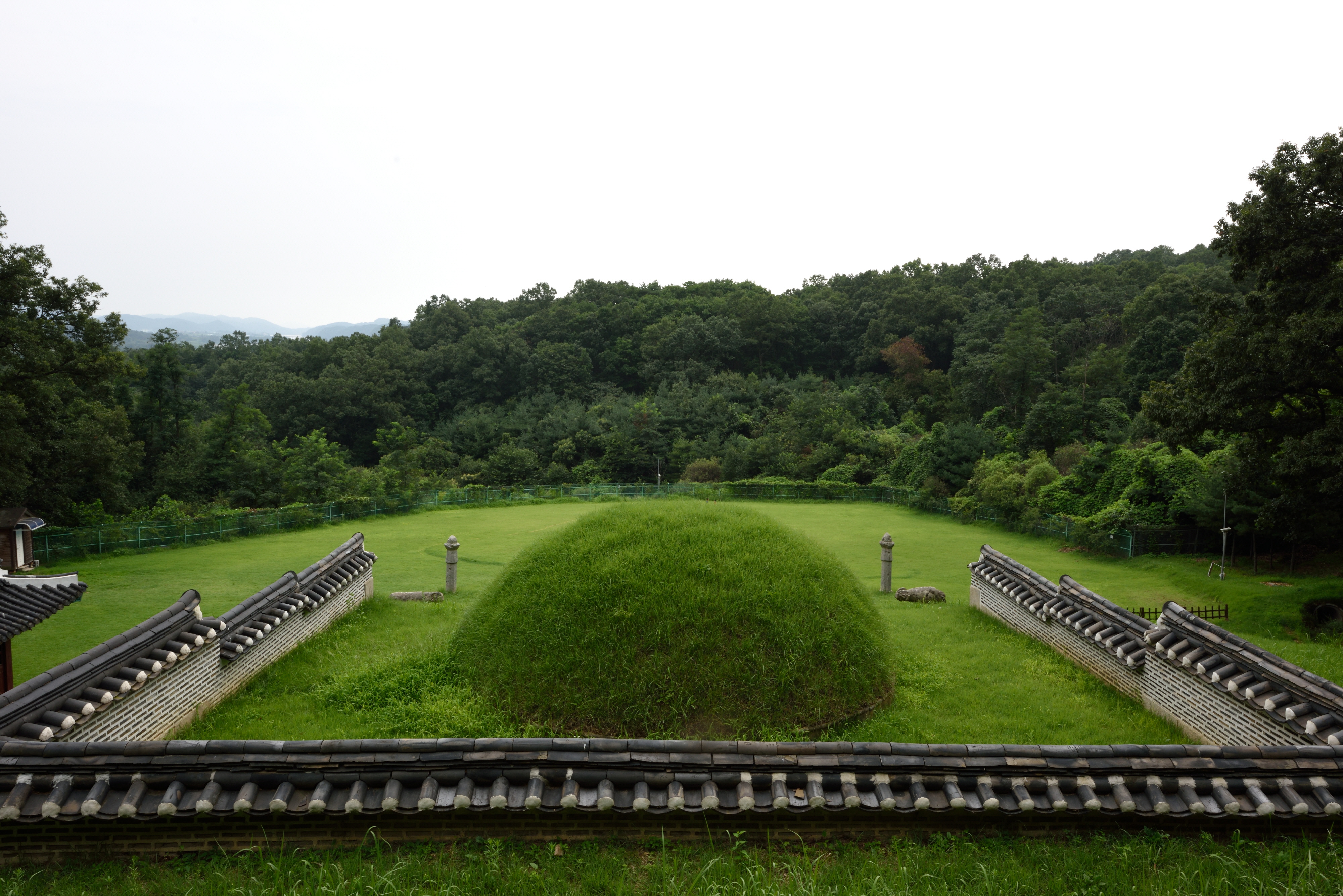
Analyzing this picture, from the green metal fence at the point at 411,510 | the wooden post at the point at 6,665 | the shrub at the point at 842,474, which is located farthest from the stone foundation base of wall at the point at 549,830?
→ the shrub at the point at 842,474

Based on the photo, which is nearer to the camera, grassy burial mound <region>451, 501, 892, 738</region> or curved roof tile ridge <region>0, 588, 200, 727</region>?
curved roof tile ridge <region>0, 588, 200, 727</region>

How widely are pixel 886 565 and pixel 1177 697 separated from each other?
8.20m

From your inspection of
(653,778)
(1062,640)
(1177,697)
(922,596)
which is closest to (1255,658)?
(1177,697)

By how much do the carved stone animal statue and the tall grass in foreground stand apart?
9.87 meters

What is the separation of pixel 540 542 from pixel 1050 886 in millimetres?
6405

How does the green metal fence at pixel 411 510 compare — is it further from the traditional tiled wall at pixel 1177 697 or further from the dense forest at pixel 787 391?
the traditional tiled wall at pixel 1177 697

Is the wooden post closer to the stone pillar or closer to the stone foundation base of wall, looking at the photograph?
the stone foundation base of wall

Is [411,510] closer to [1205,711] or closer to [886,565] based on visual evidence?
[886,565]

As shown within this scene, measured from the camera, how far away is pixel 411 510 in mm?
32344

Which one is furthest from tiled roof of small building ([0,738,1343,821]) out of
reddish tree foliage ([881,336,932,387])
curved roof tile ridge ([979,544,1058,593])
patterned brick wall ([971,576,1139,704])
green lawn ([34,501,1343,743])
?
reddish tree foliage ([881,336,932,387])

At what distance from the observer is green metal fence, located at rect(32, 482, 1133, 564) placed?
20.4 meters

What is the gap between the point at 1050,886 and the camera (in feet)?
14.1

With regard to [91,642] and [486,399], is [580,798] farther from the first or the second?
[486,399]

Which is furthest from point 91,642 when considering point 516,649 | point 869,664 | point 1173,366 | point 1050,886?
point 1173,366
